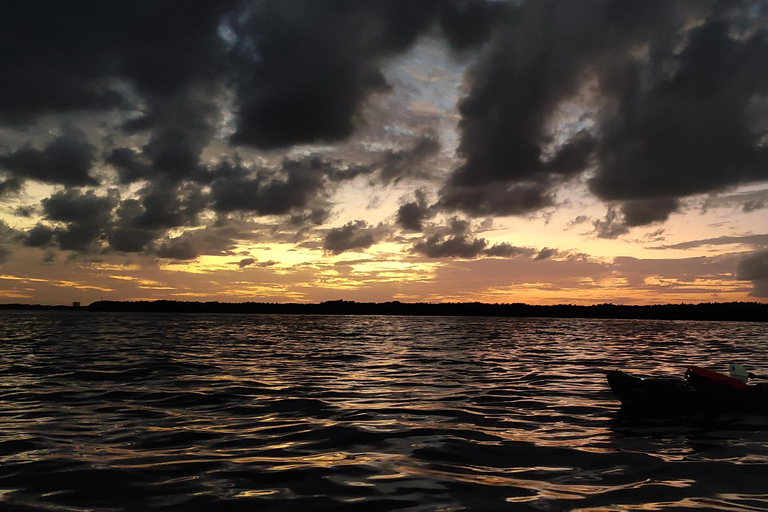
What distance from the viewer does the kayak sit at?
13.4 metres

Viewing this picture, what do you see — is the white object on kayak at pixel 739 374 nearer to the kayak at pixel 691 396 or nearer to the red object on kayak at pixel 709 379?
the red object on kayak at pixel 709 379

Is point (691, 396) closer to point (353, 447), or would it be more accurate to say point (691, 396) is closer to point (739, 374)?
point (739, 374)

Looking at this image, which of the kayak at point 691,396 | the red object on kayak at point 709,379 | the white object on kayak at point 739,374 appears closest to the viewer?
the kayak at point 691,396

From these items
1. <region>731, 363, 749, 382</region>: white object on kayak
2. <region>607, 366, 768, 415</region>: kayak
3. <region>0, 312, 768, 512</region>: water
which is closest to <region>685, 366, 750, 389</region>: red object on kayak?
<region>607, 366, 768, 415</region>: kayak

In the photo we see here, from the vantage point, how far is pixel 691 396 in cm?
1359

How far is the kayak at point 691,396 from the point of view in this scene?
43.9 feet

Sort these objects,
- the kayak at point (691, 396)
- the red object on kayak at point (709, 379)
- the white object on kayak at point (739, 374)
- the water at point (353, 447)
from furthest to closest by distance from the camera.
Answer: the white object on kayak at point (739, 374) < the red object on kayak at point (709, 379) < the kayak at point (691, 396) < the water at point (353, 447)

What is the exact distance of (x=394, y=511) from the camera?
6.28 metres

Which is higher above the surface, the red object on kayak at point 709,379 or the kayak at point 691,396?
the red object on kayak at point 709,379

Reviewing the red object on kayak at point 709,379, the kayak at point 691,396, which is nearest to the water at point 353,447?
the kayak at point 691,396

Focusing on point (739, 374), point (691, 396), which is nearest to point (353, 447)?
point (691, 396)

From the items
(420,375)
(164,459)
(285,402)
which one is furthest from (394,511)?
(420,375)

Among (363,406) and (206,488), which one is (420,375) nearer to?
(363,406)

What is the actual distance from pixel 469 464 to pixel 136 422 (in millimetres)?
7258
